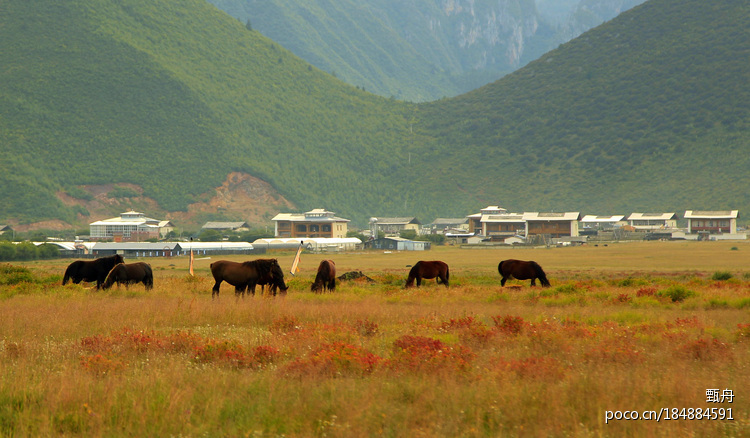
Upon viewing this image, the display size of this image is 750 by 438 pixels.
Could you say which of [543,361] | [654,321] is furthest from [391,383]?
[654,321]

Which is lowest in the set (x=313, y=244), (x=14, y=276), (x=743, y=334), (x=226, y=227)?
(x=743, y=334)

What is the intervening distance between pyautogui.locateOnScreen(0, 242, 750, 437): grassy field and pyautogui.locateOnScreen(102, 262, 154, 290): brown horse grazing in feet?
27.0

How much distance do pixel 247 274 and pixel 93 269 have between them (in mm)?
8752

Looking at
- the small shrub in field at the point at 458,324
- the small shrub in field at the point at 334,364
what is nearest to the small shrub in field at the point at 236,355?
the small shrub in field at the point at 334,364

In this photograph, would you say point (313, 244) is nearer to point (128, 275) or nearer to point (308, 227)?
point (308, 227)

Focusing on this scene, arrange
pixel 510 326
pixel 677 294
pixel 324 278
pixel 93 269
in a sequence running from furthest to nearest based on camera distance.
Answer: pixel 93 269, pixel 324 278, pixel 677 294, pixel 510 326

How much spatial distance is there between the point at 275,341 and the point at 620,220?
16635cm

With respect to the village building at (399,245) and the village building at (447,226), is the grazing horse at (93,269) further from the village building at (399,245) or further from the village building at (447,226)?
the village building at (447,226)

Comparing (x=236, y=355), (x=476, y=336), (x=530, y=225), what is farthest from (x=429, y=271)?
(x=530, y=225)

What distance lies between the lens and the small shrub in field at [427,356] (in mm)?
12273

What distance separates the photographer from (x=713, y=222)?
14325 cm

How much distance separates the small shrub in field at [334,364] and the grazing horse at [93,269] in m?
19.6

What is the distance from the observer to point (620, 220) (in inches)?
6708

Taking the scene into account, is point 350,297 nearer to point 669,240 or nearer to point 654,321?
point 654,321
